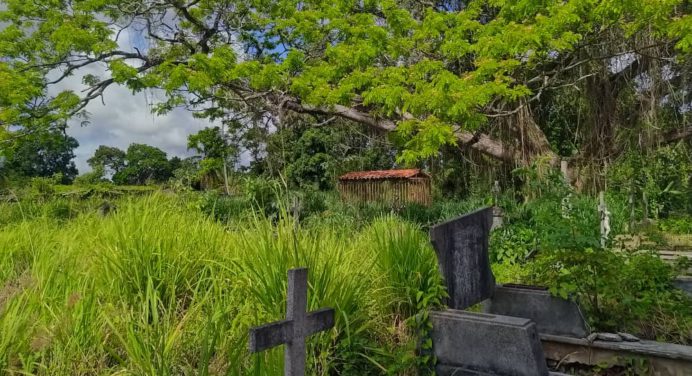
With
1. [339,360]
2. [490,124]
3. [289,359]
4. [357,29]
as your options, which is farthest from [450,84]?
[289,359]

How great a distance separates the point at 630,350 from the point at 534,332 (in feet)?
2.84

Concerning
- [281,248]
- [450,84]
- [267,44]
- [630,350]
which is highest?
[267,44]

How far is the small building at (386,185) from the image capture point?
20.6m

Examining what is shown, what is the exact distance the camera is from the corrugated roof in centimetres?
2108

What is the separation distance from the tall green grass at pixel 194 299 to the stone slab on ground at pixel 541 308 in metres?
0.77

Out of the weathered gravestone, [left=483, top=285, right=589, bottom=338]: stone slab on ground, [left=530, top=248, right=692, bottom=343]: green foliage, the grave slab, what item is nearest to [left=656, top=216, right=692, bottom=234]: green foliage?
[left=530, top=248, right=692, bottom=343]: green foliage

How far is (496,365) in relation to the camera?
114 inches

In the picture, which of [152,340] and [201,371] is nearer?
[201,371]

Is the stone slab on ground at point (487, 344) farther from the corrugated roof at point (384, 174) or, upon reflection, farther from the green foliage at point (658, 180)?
the corrugated roof at point (384, 174)

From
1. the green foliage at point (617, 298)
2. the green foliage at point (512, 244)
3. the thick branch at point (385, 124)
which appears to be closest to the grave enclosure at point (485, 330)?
the green foliage at point (617, 298)

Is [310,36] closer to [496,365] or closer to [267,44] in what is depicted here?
[267,44]

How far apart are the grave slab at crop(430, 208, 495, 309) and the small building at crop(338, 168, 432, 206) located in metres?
16.2

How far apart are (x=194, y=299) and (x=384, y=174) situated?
61.1 ft

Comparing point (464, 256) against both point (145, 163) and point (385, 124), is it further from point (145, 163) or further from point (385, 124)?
point (145, 163)
